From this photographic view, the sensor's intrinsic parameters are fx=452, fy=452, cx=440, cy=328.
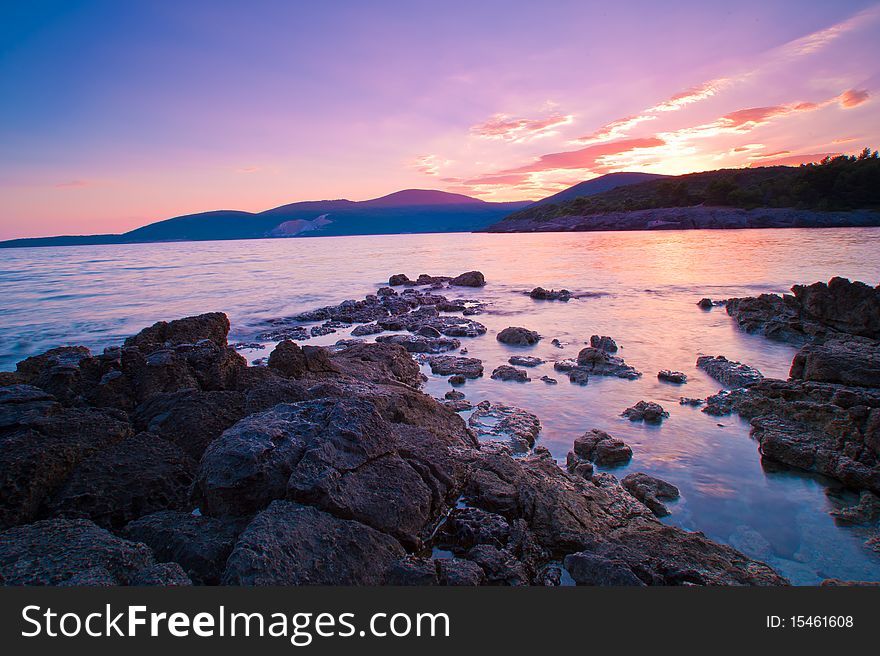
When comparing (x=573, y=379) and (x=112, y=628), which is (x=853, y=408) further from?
(x=112, y=628)

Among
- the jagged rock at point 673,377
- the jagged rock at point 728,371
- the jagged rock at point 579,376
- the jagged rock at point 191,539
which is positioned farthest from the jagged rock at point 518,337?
the jagged rock at point 191,539

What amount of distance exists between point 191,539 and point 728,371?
8.55 m

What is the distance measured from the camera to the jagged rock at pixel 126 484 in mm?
3625

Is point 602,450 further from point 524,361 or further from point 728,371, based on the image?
point 728,371

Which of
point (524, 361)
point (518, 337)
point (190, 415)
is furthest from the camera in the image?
point (518, 337)

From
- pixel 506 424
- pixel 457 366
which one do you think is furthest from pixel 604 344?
pixel 506 424

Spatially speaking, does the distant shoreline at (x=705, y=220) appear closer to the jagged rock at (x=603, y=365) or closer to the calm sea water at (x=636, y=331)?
the calm sea water at (x=636, y=331)

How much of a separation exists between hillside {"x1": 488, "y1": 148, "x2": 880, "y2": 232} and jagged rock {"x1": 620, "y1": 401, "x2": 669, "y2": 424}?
273 ft

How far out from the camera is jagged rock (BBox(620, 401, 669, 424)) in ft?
21.1

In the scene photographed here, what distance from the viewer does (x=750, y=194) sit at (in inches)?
3059

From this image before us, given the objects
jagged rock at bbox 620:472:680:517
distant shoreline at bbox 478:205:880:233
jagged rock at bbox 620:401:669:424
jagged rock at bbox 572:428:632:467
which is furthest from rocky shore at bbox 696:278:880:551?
distant shoreline at bbox 478:205:880:233

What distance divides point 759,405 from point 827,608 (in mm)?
4341

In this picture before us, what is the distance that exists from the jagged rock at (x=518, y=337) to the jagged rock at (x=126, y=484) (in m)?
8.31

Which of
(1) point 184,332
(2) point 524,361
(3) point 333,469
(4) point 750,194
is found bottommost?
(2) point 524,361
